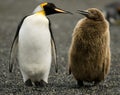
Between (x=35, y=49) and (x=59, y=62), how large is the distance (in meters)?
3.70

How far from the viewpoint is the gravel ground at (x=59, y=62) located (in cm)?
716

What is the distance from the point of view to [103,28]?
24.6 ft

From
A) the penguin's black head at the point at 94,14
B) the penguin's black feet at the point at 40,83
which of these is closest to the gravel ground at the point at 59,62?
the penguin's black feet at the point at 40,83

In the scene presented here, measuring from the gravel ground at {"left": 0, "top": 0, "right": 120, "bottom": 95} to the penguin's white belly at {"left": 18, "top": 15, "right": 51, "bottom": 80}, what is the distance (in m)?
0.33

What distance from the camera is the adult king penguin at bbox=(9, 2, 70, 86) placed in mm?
7430

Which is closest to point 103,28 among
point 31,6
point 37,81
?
point 37,81

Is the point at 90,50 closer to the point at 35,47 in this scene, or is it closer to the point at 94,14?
the point at 94,14

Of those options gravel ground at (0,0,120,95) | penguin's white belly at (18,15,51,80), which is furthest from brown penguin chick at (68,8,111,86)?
penguin's white belly at (18,15,51,80)

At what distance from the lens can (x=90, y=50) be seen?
7.41 m

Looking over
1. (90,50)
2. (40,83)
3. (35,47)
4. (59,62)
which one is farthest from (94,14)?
(59,62)

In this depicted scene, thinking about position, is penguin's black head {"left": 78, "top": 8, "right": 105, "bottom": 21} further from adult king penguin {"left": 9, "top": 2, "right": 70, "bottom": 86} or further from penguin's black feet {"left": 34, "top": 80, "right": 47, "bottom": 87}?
penguin's black feet {"left": 34, "top": 80, "right": 47, "bottom": 87}

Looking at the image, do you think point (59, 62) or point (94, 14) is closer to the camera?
point (94, 14)

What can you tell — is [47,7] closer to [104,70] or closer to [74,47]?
[74,47]

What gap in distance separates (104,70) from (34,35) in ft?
4.15
